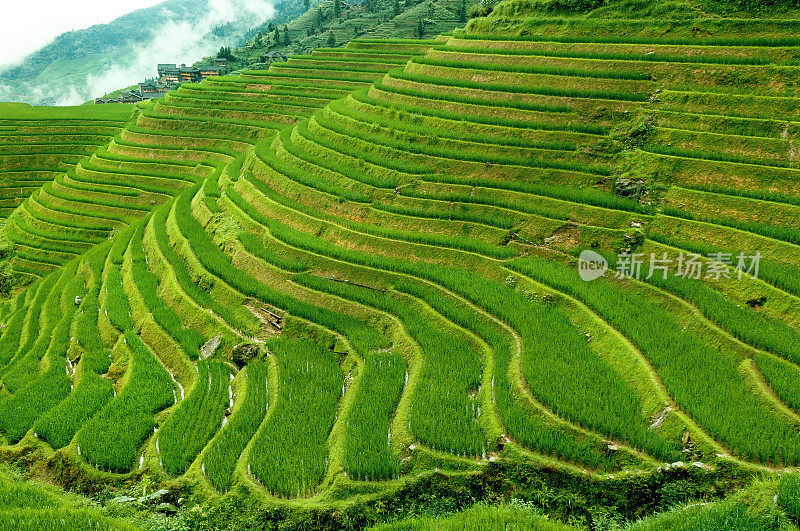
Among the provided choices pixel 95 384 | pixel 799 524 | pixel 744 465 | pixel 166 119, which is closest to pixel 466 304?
pixel 744 465

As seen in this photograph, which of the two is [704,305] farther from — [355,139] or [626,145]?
[355,139]

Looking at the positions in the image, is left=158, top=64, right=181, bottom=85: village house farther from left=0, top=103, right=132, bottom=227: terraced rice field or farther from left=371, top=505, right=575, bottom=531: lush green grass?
left=371, top=505, right=575, bottom=531: lush green grass

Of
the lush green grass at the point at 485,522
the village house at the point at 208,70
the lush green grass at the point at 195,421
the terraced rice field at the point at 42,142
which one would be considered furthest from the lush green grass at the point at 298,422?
the village house at the point at 208,70

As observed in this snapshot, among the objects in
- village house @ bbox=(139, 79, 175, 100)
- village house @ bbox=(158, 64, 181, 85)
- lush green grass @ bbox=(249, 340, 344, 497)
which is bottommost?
lush green grass @ bbox=(249, 340, 344, 497)

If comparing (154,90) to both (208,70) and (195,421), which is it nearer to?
(208,70)

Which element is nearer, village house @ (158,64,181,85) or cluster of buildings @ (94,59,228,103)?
cluster of buildings @ (94,59,228,103)

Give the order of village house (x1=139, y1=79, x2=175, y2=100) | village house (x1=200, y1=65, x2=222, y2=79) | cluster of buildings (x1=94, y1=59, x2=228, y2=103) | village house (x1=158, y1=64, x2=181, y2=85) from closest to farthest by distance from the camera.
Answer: cluster of buildings (x1=94, y1=59, x2=228, y2=103), village house (x1=139, y1=79, x2=175, y2=100), village house (x1=200, y1=65, x2=222, y2=79), village house (x1=158, y1=64, x2=181, y2=85)

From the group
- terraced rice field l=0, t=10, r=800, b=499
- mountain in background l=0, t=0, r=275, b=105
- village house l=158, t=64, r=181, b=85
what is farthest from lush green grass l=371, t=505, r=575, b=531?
mountain in background l=0, t=0, r=275, b=105
